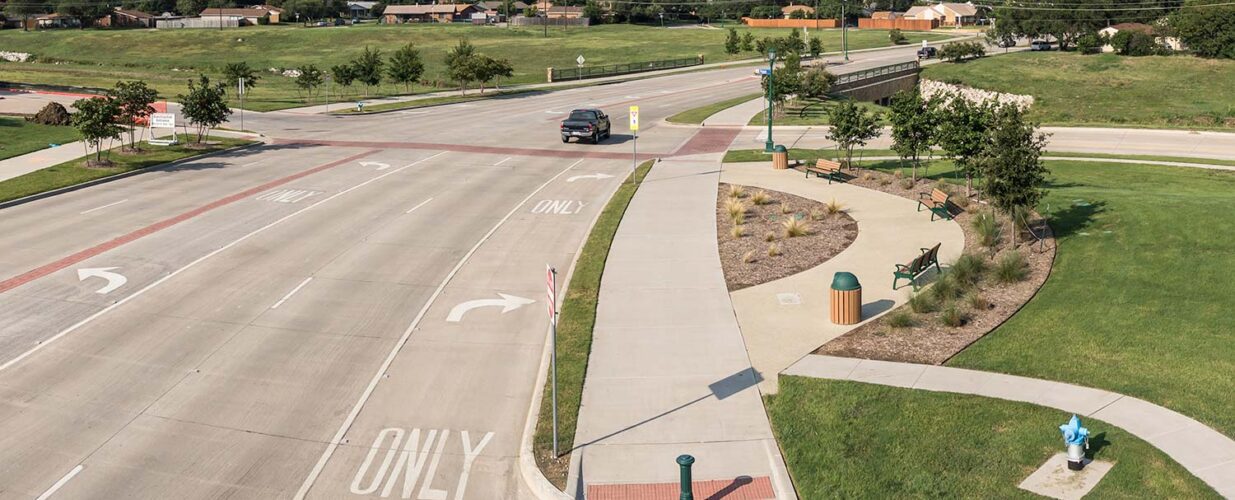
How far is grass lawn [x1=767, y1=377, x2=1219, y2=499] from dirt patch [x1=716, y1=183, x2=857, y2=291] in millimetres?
6918

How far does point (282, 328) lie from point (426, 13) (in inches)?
7150

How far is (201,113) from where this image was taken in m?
42.3

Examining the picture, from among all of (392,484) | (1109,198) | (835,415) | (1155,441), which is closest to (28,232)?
(392,484)

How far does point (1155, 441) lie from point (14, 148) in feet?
142

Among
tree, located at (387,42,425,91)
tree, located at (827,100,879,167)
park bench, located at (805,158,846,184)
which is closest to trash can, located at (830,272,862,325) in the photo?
park bench, located at (805,158,846,184)

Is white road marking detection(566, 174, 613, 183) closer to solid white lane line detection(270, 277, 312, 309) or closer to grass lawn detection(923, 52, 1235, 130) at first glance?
solid white lane line detection(270, 277, 312, 309)

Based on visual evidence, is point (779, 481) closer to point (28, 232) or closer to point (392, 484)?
point (392, 484)

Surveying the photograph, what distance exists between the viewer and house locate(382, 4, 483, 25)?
19238 centimetres

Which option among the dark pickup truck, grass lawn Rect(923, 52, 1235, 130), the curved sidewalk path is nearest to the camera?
the curved sidewalk path

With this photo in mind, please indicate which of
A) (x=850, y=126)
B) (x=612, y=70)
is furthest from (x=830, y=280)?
(x=612, y=70)

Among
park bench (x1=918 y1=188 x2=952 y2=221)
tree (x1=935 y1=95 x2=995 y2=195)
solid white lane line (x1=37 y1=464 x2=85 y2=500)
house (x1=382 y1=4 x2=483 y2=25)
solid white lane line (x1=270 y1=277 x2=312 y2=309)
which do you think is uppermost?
house (x1=382 y1=4 x2=483 y2=25)

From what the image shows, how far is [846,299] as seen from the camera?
63.7ft

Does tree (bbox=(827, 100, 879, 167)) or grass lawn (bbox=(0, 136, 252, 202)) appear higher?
tree (bbox=(827, 100, 879, 167))

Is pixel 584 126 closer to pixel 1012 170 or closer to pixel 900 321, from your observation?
pixel 1012 170
